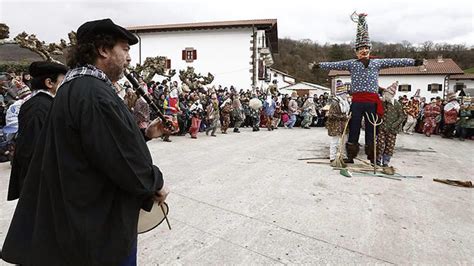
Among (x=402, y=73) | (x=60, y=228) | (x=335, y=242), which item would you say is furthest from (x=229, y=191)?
(x=402, y=73)

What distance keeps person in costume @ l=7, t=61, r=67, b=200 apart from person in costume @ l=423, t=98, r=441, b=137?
45.7 ft

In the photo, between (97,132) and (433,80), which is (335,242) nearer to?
(97,132)

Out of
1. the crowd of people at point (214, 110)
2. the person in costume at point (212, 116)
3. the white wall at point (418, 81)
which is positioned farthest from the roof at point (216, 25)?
the white wall at point (418, 81)

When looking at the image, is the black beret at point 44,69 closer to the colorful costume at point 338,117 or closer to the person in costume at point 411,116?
the colorful costume at point 338,117

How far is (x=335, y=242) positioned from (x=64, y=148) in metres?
2.52

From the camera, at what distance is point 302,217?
3678mm

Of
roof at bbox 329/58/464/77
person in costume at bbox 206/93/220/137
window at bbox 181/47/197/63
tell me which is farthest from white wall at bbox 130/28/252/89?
roof at bbox 329/58/464/77

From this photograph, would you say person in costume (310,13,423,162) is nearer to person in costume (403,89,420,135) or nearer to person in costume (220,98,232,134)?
person in costume (220,98,232,134)

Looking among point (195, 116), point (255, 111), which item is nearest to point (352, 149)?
point (195, 116)

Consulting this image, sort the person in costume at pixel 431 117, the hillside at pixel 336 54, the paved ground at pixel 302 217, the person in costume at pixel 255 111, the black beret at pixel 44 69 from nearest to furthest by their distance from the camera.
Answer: the black beret at pixel 44 69
the paved ground at pixel 302 217
the person in costume at pixel 431 117
the person in costume at pixel 255 111
the hillside at pixel 336 54

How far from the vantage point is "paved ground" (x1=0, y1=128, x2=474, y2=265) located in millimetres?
2861

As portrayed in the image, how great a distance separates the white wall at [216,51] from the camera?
26297mm

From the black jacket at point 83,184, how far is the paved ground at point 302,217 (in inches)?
53.9

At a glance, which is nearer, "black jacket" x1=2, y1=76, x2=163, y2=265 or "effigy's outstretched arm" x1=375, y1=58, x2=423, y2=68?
"black jacket" x1=2, y1=76, x2=163, y2=265
